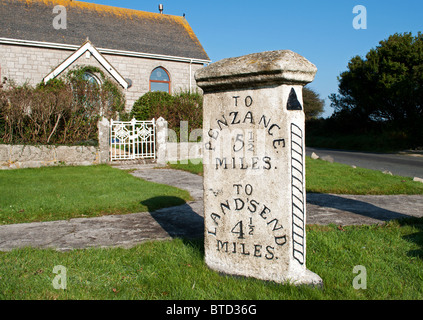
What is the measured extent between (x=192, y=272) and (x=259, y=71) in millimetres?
1732

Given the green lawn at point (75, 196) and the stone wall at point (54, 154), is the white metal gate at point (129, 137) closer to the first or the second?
the stone wall at point (54, 154)

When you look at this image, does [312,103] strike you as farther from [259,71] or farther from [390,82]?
[259,71]

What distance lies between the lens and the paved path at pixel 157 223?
163 inches

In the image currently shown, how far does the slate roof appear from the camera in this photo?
717 inches

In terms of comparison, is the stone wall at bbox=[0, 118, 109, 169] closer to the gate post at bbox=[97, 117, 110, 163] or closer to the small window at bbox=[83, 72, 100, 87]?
the gate post at bbox=[97, 117, 110, 163]

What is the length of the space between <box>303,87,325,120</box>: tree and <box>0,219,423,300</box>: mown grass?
4228 centimetres

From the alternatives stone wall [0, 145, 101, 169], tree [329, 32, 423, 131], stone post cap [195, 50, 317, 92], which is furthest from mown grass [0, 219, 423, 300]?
tree [329, 32, 423, 131]

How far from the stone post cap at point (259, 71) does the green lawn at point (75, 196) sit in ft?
10.7

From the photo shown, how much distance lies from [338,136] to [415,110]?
282 inches

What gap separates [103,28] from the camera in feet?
67.4

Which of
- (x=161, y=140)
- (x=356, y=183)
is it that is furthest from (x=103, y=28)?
(x=356, y=183)

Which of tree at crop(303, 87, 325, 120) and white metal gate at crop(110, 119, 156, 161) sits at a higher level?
tree at crop(303, 87, 325, 120)
